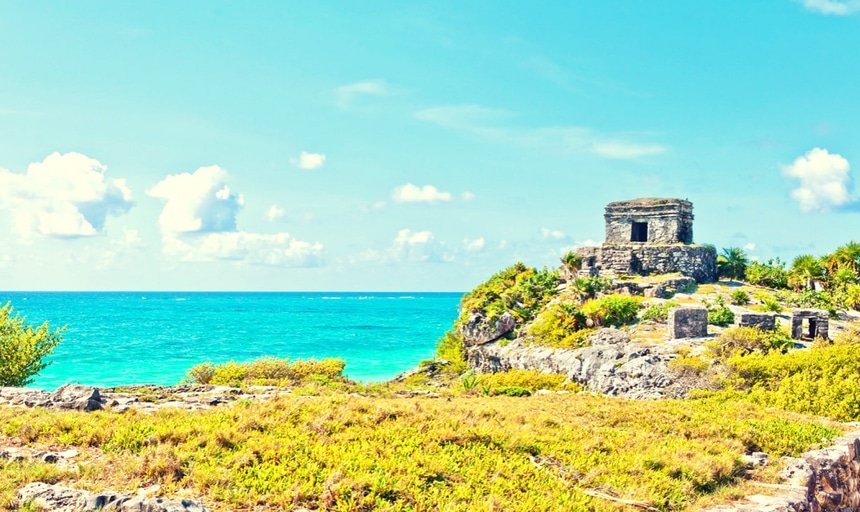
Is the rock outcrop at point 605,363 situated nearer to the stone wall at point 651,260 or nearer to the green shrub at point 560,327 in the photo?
the green shrub at point 560,327

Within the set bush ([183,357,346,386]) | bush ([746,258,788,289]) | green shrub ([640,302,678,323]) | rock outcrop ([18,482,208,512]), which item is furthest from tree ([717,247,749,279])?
rock outcrop ([18,482,208,512])

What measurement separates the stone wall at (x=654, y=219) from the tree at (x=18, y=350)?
41105 mm

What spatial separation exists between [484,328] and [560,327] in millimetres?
6760

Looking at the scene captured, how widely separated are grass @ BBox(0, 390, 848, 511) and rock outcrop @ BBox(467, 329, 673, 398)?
1010 cm

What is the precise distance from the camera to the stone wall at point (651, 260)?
4794 centimetres

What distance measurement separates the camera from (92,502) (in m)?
8.34

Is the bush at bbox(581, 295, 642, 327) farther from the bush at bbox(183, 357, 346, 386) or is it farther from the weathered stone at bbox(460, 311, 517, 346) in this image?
the bush at bbox(183, 357, 346, 386)

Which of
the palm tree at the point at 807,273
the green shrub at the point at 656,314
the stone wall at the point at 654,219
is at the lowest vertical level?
the green shrub at the point at 656,314

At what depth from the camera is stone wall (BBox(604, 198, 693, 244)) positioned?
49656mm

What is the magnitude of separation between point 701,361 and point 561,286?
22804mm

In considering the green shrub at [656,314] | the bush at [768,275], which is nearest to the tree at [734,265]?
the bush at [768,275]

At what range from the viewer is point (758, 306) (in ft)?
127

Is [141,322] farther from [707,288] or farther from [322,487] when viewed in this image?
[322,487]

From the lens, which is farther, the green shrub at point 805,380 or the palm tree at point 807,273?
the palm tree at point 807,273
